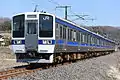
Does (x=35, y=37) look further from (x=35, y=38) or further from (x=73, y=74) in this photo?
(x=73, y=74)

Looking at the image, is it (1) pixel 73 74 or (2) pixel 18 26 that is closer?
(1) pixel 73 74

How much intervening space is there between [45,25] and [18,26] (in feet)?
5.09

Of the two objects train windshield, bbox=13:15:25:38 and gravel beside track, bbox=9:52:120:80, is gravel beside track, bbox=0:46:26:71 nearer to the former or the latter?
train windshield, bbox=13:15:25:38

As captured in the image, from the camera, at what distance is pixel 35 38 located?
17.8 m

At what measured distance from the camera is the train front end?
58.2 ft

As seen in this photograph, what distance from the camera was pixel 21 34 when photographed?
18156 mm

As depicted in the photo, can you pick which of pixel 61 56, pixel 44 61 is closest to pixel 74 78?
pixel 44 61

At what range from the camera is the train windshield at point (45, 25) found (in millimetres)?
17938

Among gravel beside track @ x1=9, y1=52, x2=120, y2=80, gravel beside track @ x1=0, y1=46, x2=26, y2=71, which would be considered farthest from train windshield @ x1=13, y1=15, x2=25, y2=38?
gravel beside track @ x1=9, y1=52, x2=120, y2=80

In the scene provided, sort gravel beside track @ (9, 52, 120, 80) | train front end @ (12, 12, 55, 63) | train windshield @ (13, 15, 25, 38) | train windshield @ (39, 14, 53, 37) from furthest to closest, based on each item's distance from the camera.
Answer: train windshield @ (13, 15, 25, 38), train windshield @ (39, 14, 53, 37), train front end @ (12, 12, 55, 63), gravel beside track @ (9, 52, 120, 80)

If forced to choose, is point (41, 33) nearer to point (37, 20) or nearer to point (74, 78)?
point (37, 20)

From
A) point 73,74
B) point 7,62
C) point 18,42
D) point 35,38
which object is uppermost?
point 35,38

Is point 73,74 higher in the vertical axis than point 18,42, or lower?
lower

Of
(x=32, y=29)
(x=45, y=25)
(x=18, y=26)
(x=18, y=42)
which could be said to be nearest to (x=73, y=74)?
(x=45, y=25)
